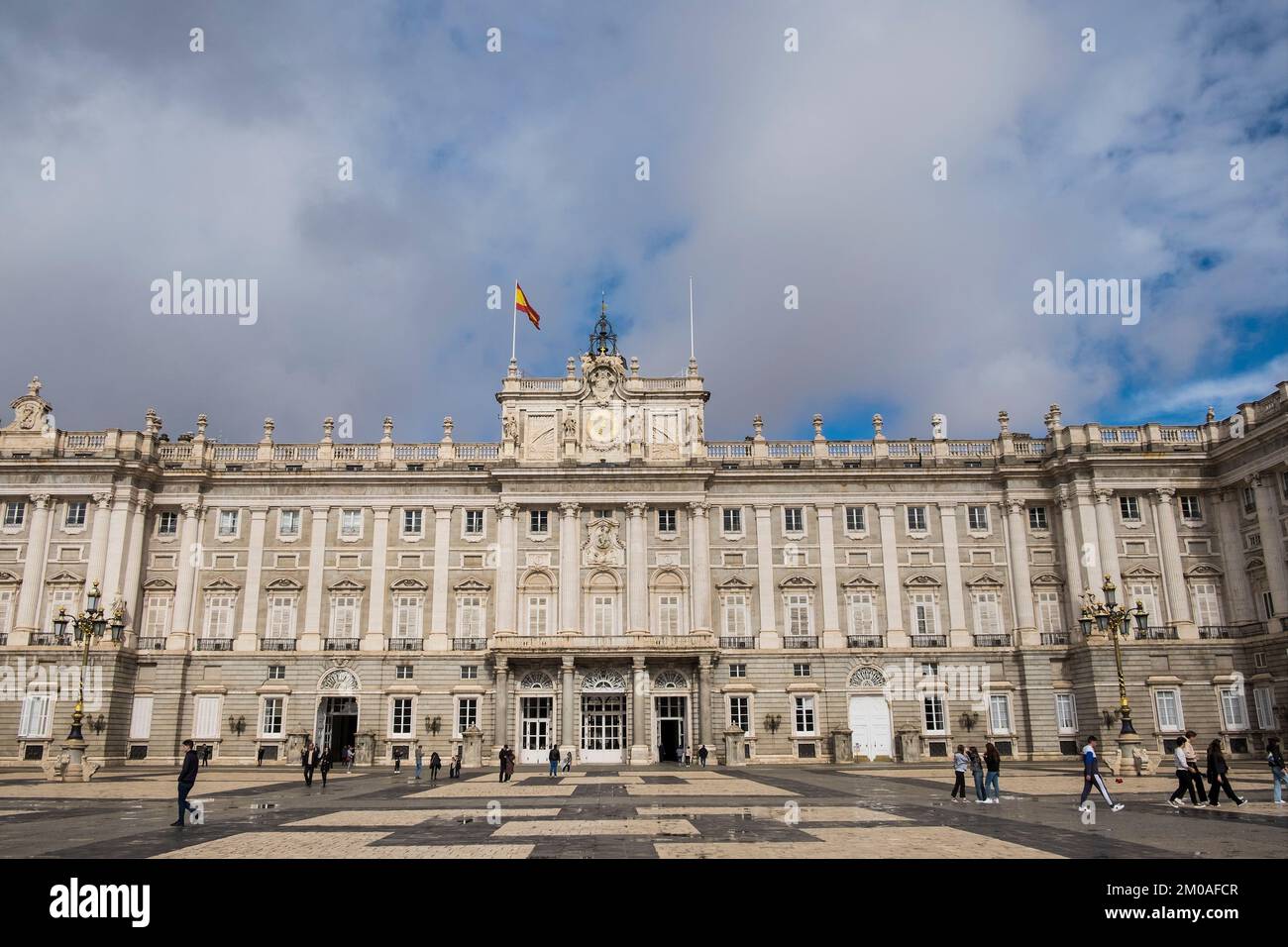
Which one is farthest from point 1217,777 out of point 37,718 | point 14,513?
Result: point 14,513

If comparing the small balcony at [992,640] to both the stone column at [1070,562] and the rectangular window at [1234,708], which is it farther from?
the rectangular window at [1234,708]

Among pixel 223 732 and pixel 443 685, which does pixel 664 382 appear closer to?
pixel 443 685

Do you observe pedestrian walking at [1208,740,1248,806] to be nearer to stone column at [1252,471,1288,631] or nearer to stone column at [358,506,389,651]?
stone column at [1252,471,1288,631]

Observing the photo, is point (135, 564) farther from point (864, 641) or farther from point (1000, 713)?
point (1000, 713)

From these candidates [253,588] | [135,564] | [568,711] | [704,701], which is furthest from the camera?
[253,588]

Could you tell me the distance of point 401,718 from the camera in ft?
160

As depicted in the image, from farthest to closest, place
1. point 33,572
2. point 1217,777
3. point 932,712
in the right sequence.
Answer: point 932,712, point 33,572, point 1217,777

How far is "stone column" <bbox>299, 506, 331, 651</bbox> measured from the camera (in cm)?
4975

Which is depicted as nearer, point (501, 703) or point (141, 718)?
point (501, 703)

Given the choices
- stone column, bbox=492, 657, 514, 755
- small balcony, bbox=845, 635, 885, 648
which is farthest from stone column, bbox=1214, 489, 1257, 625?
stone column, bbox=492, 657, 514, 755

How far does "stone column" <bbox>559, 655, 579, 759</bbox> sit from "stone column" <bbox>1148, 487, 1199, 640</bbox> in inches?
1152

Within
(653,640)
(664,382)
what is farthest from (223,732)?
(664,382)

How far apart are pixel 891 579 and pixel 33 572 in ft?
149

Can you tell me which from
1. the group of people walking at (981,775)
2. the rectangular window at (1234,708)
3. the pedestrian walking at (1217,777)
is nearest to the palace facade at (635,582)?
the rectangular window at (1234,708)
